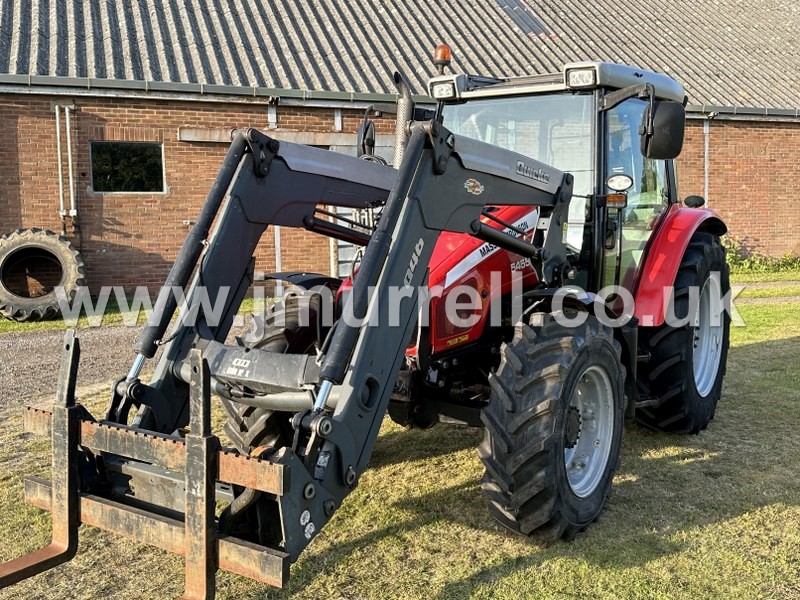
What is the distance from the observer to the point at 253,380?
3.47m

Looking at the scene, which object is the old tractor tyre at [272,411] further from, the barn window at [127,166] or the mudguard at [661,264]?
the barn window at [127,166]

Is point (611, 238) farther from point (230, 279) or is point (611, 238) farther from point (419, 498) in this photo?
point (230, 279)

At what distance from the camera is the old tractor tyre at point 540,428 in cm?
351

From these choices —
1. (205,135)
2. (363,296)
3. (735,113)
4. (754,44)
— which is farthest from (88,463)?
(754,44)

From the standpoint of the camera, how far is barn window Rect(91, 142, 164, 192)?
1176 centimetres

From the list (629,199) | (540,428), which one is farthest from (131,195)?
(540,428)

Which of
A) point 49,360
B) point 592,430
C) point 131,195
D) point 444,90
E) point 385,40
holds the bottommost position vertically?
point 49,360

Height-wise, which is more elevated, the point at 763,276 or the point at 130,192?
the point at 130,192

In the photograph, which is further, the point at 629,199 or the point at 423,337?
the point at 629,199

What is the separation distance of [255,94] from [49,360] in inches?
223

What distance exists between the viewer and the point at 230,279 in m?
3.84

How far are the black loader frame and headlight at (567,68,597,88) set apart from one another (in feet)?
2.67

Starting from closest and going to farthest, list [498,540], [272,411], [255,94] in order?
1. [498,540]
2. [272,411]
3. [255,94]

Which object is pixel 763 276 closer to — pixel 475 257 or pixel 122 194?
pixel 122 194
